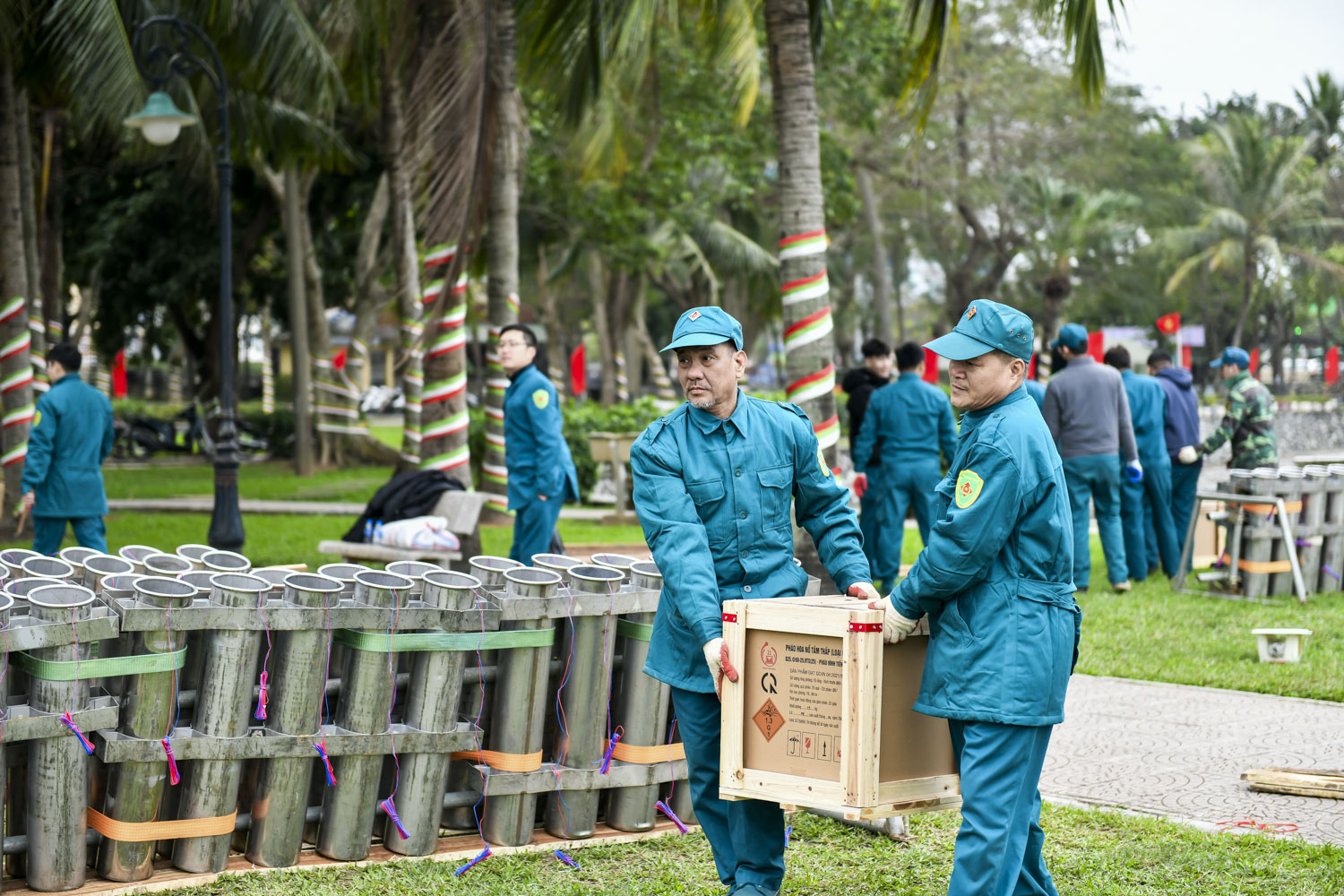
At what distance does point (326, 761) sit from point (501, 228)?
957 centimetres

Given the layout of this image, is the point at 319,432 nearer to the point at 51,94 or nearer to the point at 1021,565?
the point at 51,94

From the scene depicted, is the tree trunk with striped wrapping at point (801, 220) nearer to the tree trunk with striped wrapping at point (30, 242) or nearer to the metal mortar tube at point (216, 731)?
the metal mortar tube at point (216, 731)

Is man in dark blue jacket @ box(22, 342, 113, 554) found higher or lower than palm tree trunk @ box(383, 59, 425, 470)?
lower

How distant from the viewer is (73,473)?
986 centimetres

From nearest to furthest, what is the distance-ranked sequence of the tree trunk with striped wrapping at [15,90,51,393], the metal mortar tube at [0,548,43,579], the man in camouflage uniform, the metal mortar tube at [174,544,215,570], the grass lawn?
the grass lawn → the metal mortar tube at [0,548,43,579] → the metal mortar tube at [174,544,215,570] → the man in camouflage uniform → the tree trunk with striped wrapping at [15,90,51,393]

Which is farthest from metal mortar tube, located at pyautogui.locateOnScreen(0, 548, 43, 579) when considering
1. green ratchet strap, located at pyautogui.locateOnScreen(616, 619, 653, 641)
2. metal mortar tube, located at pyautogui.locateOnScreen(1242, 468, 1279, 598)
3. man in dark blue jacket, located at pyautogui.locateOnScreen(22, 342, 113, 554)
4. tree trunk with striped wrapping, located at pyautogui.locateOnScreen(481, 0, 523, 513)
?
metal mortar tube, located at pyautogui.locateOnScreen(1242, 468, 1279, 598)

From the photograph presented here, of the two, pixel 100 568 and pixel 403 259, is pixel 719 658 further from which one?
pixel 403 259

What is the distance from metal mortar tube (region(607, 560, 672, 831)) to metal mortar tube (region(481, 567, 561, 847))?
14.2 inches

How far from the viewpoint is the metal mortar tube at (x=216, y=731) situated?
4457mm

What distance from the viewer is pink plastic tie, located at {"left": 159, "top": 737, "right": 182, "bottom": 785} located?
172 inches

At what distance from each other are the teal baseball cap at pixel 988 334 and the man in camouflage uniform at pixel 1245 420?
8.74 metres

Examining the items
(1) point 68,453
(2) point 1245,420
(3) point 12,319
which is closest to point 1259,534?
(2) point 1245,420

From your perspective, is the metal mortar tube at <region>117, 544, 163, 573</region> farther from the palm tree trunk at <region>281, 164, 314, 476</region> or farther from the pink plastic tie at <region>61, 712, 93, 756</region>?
the palm tree trunk at <region>281, 164, 314, 476</region>

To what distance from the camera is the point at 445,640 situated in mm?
4754
